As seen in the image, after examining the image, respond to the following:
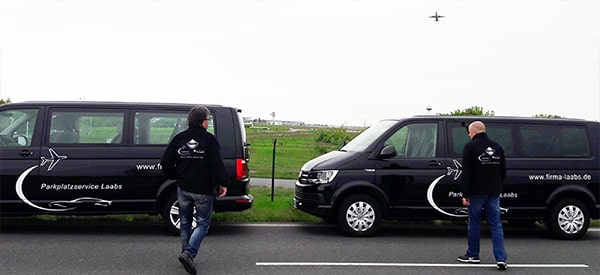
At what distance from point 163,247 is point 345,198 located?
2.75 meters

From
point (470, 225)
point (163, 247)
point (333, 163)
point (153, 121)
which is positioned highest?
point (153, 121)

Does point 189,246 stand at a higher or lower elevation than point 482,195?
lower

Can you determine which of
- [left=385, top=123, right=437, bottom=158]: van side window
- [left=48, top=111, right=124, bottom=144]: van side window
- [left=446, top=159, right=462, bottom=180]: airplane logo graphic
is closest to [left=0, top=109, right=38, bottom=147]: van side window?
[left=48, top=111, right=124, bottom=144]: van side window

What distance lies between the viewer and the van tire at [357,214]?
339 inches

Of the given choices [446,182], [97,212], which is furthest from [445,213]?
[97,212]

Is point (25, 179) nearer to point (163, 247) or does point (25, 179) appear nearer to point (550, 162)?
point (163, 247)

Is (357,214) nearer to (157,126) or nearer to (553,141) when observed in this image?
(157,126)

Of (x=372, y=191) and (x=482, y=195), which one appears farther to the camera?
(x=372, y=191)

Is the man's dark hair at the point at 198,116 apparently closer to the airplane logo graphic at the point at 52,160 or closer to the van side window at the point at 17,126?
the airplane logo graphic at the point at 52,160

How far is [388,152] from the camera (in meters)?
8.56

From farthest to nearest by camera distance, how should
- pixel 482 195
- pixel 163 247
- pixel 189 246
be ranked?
pixel 163 247
pixel 482 195
pixel 189 246

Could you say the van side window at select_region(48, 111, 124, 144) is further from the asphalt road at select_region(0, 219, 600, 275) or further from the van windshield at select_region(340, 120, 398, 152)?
the van windshield at select_region(340, 120, 398, 152)

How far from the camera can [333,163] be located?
8719 millimetres

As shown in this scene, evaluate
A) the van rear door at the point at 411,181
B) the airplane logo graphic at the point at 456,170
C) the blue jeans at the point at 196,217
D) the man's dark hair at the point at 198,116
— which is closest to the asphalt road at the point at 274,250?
the blue jeans at the point at 196,217
